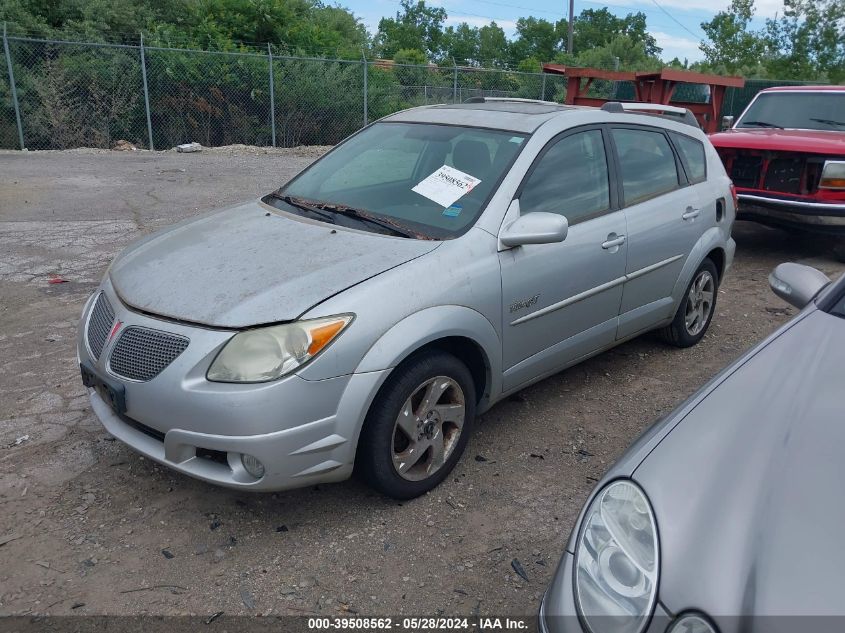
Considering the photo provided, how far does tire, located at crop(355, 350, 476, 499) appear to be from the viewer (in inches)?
120

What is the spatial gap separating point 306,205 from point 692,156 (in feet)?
9.31

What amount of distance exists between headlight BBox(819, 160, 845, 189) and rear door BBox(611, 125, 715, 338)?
3115 millimetres

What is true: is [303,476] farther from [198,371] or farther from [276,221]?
[276,221]

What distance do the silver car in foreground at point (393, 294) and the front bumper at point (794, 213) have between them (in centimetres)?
325

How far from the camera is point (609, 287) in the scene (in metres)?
4.16

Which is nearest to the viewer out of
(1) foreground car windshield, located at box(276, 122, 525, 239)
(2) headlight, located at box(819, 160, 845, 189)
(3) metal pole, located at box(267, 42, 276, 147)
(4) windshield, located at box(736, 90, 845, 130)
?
(1) foreground car windshield, located at box(276, 122, 525, 239)

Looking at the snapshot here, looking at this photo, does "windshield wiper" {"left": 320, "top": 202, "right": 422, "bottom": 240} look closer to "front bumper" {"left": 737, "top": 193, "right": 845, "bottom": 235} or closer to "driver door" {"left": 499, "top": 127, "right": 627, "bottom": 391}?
"driver door" {"left": 499, "top": 127, "right": 627, "bottom": 391}

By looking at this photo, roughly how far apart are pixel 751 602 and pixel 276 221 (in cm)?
290

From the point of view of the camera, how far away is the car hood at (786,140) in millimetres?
7250

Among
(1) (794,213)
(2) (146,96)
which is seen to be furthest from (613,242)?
(2) (146,96)

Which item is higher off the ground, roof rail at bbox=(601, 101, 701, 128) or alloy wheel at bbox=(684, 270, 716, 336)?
roof rail at bbox=(601, 101, 701, 128)

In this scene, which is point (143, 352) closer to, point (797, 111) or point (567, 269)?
point (567, 269)

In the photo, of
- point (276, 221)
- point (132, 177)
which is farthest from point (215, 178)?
point (276, 221)

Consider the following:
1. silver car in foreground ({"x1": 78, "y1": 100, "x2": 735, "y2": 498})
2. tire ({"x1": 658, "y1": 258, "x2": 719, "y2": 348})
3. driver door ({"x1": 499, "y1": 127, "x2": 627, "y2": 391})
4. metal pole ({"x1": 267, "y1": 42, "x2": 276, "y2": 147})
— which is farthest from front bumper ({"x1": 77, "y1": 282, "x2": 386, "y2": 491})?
metal pole ({"x1": 267, "y1": 42, "x2": 276, "y2": 147})
